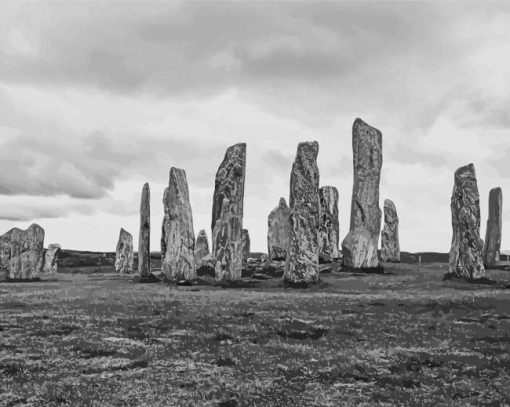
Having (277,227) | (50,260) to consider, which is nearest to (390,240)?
(277,227)

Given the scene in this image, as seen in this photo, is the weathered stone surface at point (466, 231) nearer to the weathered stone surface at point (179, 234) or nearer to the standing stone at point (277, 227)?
the weathered stone surface at point (179, 234)

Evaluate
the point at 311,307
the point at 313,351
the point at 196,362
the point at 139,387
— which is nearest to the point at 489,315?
the point at 311,307

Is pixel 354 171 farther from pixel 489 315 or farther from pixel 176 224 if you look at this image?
pixel 489 315

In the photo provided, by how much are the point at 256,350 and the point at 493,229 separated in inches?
1387

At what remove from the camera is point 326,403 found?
995cm

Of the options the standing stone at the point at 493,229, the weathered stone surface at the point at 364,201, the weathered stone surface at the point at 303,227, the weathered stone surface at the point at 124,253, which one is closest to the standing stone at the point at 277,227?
the weathered stone surface at the point at 124,253

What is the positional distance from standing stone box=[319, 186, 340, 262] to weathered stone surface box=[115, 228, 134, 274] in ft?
57.9

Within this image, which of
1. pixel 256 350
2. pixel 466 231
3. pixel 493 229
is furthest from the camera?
pixel 493 229

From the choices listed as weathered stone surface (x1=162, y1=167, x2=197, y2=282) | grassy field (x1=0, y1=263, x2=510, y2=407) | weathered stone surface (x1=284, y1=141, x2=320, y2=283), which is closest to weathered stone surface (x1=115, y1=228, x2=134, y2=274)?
weathered stone surface (x1=162, y1=167, x2=197, y2=282)

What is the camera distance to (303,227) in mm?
30469

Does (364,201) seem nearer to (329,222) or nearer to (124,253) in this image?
(329,222)

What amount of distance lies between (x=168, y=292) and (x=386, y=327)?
13.2m

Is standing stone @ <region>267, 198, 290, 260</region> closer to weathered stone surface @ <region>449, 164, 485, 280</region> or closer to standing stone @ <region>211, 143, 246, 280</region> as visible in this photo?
standing stone @ <region>211, 143, 246, 280</region>

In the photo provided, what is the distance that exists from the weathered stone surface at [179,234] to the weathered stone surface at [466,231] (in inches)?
612
